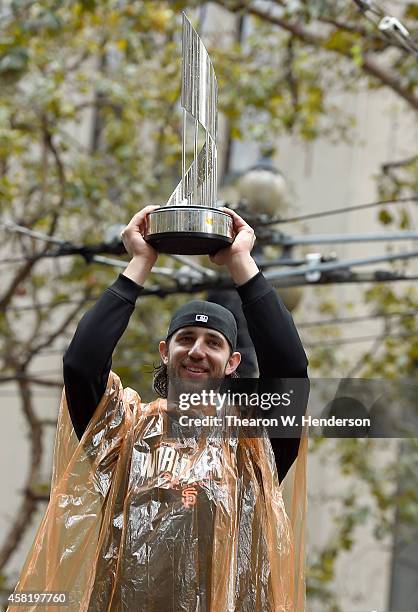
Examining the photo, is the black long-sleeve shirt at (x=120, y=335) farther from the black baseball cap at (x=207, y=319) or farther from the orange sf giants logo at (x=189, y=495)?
the orange sf giants logo at (x=189, y=495)

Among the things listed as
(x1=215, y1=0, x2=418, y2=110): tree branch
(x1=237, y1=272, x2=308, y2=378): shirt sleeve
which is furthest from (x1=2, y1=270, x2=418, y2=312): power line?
(x1=237, y1=272, x2=308, y2=378): shirt sleeve

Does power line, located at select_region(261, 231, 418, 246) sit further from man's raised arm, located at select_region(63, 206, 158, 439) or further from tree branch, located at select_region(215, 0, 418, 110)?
man's raised arm, located at select_region(63, 206, 158, 439)

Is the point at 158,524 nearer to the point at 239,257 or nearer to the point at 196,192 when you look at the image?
the point at 239,257

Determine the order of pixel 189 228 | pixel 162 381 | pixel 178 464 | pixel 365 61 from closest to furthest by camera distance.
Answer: pixel 189 228
pixel 178 464
pixel 162 381
pixel 365 61

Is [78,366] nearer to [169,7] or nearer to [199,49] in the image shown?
[199,49]

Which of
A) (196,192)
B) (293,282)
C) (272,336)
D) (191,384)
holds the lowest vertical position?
(191,384)

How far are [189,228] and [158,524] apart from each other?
2.69 ft

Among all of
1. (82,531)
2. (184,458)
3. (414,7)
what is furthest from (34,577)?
(414,7)

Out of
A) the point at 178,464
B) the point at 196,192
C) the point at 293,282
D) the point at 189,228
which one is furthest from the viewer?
the point at 293,282

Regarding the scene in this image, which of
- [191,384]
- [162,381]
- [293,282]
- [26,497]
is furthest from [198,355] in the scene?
[26,497]

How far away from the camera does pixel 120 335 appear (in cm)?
307

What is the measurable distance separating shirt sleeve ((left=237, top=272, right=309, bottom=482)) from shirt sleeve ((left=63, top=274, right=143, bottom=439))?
0.33 metres

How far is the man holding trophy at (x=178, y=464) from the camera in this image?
3029 millimetres

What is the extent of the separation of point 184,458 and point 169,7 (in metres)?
6.83
